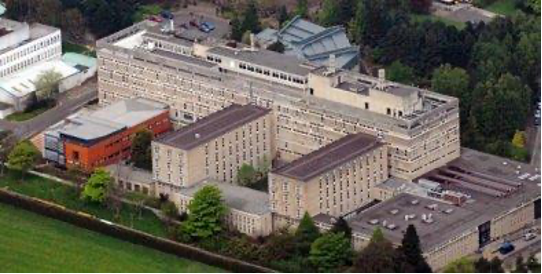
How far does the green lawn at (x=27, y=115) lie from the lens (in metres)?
76.3

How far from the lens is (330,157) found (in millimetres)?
67188

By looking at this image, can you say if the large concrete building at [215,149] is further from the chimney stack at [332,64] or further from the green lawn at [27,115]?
the green lawn at [27,115]

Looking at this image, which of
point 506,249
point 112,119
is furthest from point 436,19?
point 506,249

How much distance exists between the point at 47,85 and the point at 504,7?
1800 centimetres

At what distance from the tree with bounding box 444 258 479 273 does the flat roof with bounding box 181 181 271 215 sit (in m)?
7.04

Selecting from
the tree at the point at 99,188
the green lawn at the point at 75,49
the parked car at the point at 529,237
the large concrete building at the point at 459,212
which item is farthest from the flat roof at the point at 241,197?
the green lawn at the point at 75,49

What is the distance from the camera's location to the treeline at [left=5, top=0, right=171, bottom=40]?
272ft

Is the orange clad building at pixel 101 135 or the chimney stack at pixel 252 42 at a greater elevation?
the chimney stack at pixel 252 42

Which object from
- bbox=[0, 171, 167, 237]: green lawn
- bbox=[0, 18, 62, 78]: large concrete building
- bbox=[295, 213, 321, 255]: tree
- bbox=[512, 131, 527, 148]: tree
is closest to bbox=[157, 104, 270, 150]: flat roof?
bbox=[0, 171, 167, 237]: green lawn

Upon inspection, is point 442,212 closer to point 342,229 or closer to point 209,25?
point 342,229

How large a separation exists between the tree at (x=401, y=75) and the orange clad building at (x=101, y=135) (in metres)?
8.17

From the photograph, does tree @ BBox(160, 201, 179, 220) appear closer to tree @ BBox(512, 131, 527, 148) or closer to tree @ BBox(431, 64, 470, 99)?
tree @ BBox(431, 64, 470, 99)

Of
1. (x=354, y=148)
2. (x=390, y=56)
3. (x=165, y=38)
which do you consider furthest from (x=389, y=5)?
(x=354, y=148)

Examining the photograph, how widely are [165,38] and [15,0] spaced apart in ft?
35.4
